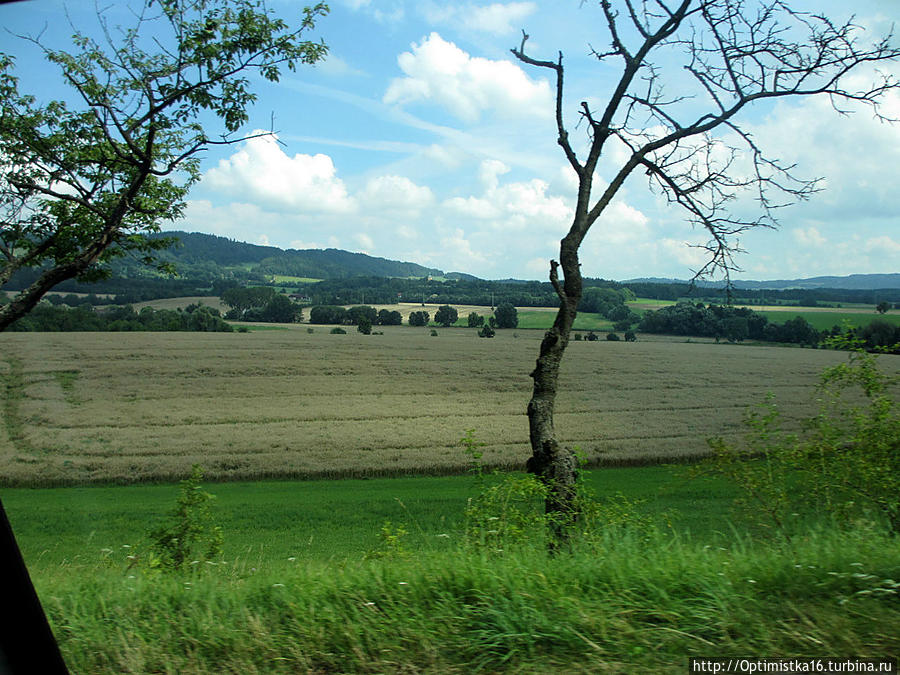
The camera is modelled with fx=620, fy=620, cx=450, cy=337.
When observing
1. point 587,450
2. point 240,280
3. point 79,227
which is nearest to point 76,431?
point 240,280

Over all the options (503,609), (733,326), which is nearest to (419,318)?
(733,326)

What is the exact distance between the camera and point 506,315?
2105 cm

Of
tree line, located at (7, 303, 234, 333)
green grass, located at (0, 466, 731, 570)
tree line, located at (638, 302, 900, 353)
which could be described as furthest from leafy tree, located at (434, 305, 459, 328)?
tree line, located at (7, 303, 234, 333)

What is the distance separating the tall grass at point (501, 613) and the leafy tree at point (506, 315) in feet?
56.4

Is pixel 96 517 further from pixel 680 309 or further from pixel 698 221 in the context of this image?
pixel 680 309

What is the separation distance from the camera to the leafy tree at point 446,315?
77.7 feet

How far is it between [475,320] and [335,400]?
846 centimetres

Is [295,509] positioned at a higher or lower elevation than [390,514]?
higher

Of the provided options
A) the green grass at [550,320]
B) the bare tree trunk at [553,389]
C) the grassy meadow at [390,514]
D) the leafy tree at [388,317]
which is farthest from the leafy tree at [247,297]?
the bare tree trunk at [553,389]

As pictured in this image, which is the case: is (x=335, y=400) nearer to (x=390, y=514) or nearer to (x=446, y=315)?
(x=446, y=315)

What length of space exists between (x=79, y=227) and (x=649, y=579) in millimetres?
11252

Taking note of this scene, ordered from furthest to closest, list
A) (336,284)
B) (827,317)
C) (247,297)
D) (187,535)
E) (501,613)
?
(336,284), (247,297), (827,317), (187,535), (501,613)

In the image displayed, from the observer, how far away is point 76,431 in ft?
70.6

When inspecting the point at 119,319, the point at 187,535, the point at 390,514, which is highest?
the point at 119,319
